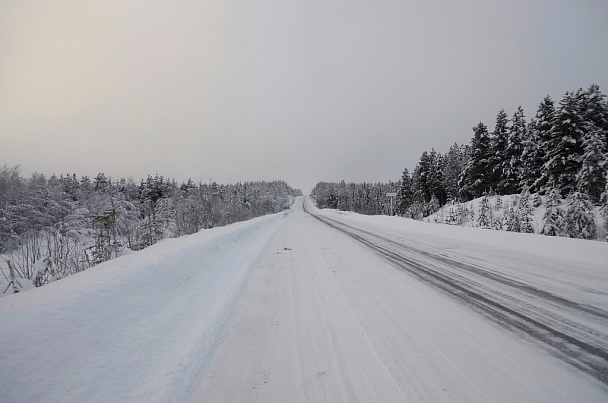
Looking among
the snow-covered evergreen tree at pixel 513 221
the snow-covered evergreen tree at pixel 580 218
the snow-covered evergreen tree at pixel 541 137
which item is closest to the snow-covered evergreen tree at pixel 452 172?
the snow-covered evergreen tree at pixel 541 137

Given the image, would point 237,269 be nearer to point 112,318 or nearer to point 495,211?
point 112,318

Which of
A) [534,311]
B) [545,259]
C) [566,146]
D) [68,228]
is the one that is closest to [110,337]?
[534,311]

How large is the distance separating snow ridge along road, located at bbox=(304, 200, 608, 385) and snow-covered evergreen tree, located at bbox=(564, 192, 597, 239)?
39.9 feet

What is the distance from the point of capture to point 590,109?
2433cm

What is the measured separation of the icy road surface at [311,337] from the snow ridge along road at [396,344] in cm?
2

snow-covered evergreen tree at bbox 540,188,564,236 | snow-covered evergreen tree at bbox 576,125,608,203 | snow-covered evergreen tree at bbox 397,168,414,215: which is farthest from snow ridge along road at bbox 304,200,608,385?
snow-covered evergreen tree at bbox 397,168,414,215

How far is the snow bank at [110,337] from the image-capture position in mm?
2041

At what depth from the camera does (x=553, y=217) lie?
1455 centimetres

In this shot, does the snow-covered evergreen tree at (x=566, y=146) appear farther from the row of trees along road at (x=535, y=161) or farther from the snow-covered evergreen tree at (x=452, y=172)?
the snow-covered evergreen tree at (x=452, y=172)

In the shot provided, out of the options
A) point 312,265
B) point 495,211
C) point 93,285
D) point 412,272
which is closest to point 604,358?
point 412,272

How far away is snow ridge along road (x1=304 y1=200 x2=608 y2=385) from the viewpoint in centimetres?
250

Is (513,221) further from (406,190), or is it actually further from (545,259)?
(406,190)

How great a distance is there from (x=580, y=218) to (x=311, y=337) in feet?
56.7

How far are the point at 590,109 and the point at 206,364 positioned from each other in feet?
123
